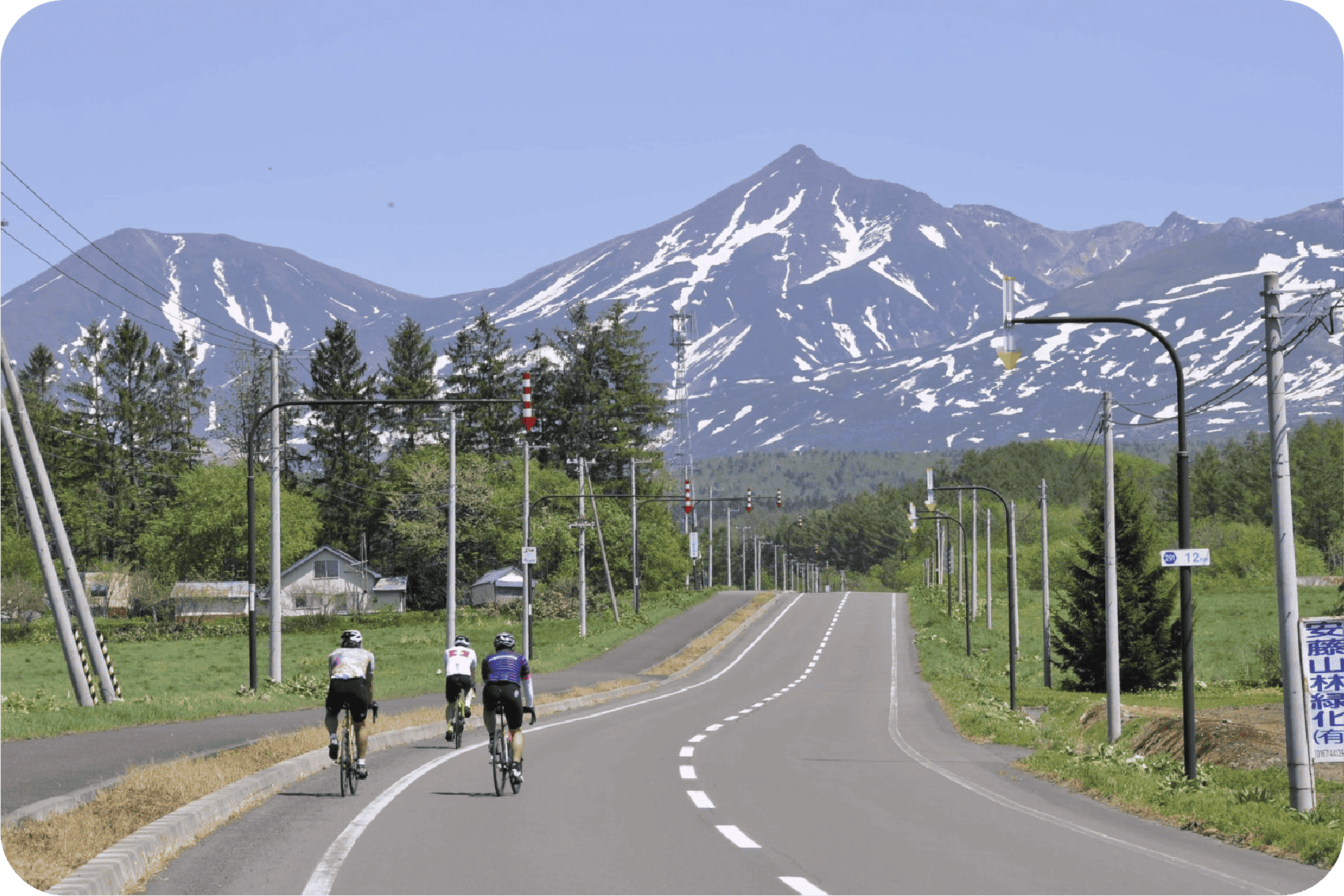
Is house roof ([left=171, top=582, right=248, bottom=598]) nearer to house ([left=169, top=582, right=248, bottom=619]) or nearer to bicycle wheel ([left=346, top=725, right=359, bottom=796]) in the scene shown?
house ([left=169, top=582, right=248, bottom=619])

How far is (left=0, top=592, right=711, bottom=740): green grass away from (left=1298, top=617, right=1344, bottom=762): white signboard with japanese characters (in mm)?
18990

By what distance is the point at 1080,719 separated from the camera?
35.6 m

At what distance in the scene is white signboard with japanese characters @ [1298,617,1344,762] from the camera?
553 inches

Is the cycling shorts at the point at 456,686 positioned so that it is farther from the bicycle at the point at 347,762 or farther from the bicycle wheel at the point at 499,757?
the bicycle at the point at 347,762

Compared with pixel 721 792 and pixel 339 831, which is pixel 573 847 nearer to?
pixel 339 831

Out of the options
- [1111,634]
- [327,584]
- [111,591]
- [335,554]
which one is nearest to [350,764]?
[1111,634]

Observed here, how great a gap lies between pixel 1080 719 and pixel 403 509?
239 ft

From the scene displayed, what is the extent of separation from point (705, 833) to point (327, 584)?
363 feet

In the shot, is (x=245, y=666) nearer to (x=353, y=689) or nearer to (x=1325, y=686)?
(x=353, y=689)

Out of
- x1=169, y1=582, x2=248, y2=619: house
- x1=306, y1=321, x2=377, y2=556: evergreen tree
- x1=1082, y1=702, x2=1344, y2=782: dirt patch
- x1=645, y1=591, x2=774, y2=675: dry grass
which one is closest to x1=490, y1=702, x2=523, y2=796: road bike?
x1=1082, y1=702, x2=1344, y2=782: dirt patch

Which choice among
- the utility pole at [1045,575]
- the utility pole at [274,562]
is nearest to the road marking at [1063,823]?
the utility pole at [274,562]

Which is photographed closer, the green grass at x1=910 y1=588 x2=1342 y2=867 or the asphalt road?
the asphalt road

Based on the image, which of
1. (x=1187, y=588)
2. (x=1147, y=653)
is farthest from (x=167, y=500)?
(x=1187, y=588)

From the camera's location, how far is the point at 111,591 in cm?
10288
